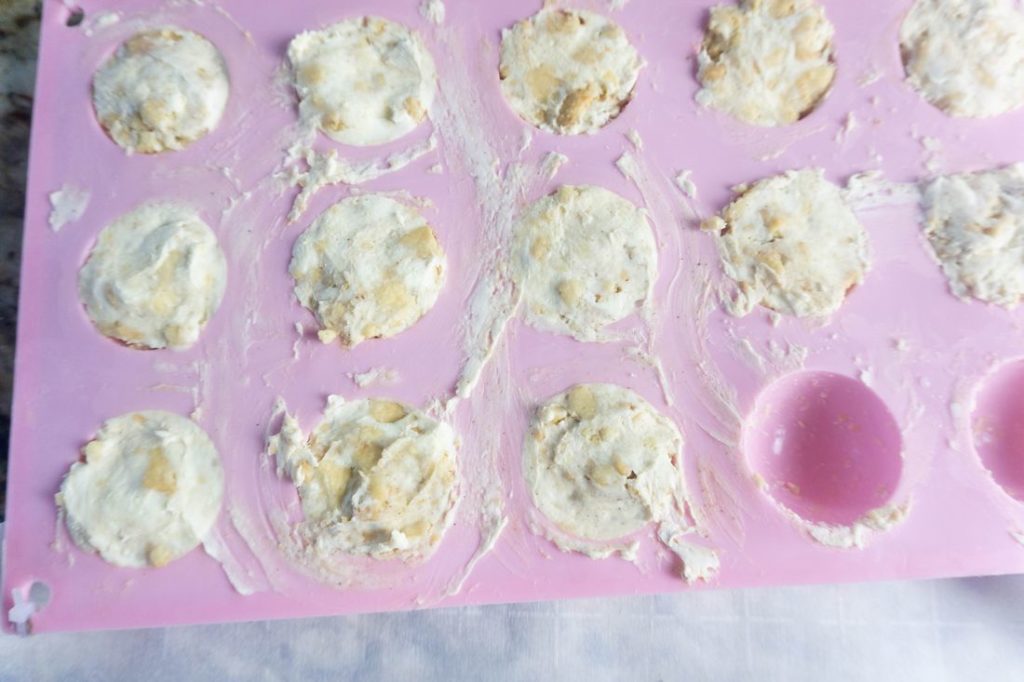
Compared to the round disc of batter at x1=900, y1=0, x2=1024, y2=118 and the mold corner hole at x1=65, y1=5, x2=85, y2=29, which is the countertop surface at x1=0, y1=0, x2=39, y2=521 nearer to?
the mold corner hole at x1=65, y1=5, x2=85, y2=29

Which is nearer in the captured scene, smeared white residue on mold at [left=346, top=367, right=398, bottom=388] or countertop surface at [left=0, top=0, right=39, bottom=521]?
smeared white residue on mold at [left=346, top=367, right=398, bottom=388]

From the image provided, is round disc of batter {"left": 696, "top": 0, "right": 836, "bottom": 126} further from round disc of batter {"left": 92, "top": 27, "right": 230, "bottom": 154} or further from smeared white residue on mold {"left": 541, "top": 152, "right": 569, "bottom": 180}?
round disc of batter {"left": 92, "top": 27, "right": 230, "bottom": 154}

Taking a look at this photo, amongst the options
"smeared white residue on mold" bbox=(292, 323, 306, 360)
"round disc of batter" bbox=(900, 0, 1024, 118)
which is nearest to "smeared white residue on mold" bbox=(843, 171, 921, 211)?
"round disc of batter" bbox=(900, 0, 1024, 118)

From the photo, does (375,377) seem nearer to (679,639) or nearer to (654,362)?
(654,362)

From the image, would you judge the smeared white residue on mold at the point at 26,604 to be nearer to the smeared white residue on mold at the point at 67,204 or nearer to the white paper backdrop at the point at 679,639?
the white paper backdrop at the point at 679,639

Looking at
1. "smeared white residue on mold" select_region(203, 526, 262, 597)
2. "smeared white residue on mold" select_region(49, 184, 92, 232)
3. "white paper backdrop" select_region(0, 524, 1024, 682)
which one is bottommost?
"white paper backdrop" select_region(0, 524, 1024, 682)

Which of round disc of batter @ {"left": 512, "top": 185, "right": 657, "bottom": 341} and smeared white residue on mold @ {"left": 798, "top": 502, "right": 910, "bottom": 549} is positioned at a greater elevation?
round disc of batter @ {"left": 512, "top": 185, "right": 657, "bottom": 341}

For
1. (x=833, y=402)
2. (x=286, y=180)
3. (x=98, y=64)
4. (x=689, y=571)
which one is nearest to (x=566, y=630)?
(x=689, y=571)

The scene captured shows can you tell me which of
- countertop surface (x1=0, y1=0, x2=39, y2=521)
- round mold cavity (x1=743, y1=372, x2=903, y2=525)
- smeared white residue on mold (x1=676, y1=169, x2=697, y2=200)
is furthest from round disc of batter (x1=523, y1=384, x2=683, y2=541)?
countertop surface (x1=0, y1=0, x2=39, y2=521)
